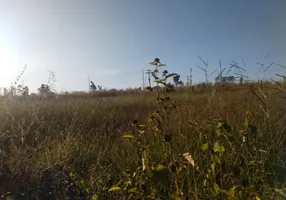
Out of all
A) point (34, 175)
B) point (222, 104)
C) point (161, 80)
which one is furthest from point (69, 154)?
point (222, 104)

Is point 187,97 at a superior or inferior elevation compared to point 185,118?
superior

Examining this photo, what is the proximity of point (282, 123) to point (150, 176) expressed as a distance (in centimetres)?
181

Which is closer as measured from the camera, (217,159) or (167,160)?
(217,159)

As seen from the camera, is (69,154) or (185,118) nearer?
(69,154)

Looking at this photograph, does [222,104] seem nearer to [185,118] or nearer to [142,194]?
[185,118]

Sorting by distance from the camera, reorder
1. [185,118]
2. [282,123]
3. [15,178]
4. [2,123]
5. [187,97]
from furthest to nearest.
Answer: [187,97], [2,123], [185,118], [282,123], [15,178]

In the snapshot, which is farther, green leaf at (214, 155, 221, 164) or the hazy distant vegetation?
the hazy distant vegetation

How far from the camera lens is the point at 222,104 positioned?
2918 mm

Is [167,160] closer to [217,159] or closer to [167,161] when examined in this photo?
[167,161]

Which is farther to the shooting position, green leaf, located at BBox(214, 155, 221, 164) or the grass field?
the grass field

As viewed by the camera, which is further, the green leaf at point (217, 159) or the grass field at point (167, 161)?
the grass field at point (167, 161)

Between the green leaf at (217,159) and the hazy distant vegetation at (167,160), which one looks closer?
the green leaf at (217,159)

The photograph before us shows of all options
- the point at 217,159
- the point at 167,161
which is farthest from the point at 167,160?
the point at 217,159

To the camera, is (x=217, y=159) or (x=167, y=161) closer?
(x=217, y=159)
